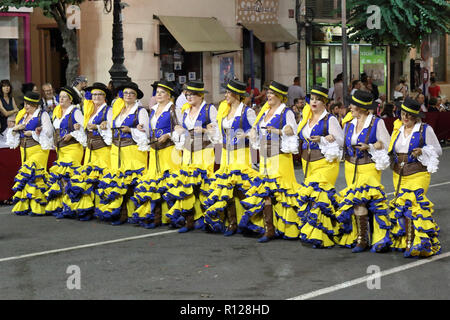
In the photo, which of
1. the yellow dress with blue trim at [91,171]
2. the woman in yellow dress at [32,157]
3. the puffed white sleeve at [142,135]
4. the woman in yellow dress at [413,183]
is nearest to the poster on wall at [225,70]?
the woman in yellow dress at [32,157]

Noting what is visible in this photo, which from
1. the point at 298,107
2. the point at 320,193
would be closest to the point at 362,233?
the point at 320,193

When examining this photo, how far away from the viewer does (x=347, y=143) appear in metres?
Result: 10.1

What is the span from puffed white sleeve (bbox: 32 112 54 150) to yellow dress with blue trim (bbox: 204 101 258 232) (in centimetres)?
303

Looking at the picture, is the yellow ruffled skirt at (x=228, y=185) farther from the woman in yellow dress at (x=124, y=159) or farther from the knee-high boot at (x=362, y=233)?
the knee-high boot at (x=362, y=233)

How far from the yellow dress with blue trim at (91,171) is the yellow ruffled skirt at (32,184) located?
72cm

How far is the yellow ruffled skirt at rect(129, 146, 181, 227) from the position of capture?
37.7 feet

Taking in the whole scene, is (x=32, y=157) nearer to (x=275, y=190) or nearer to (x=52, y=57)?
(x=275, y=190)

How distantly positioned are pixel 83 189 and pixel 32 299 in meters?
4.32

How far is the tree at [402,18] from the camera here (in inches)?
996

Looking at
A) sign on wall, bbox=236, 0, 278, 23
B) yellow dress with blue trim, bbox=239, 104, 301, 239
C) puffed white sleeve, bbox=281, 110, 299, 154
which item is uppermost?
sign on wall, bbox=236, 0, 278, 23

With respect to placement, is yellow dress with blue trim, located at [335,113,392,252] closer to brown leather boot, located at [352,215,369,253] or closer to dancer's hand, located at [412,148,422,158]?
brown leather boot, located at [352,215,369,253]

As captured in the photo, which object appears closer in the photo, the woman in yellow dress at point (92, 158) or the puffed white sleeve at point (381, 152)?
the puffed white sleeve at point (381, 152)

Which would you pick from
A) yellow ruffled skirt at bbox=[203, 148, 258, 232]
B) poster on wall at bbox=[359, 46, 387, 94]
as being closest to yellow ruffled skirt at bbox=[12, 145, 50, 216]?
yellow ruffled skirt at bbox=[203, 148, 258, 232]

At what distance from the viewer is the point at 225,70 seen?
26.5 m
